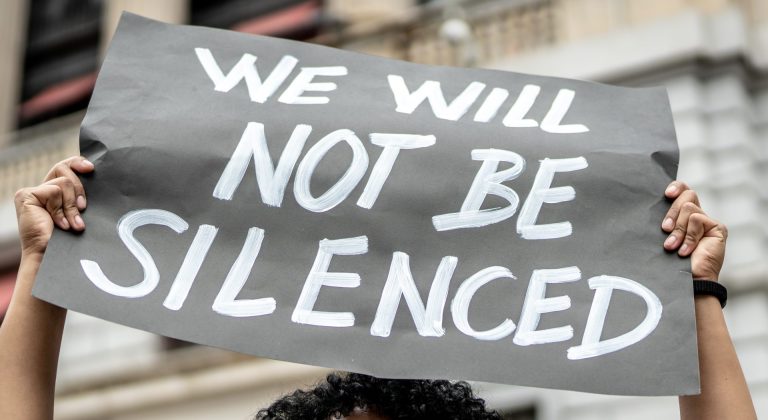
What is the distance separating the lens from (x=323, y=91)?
2928 millimetres

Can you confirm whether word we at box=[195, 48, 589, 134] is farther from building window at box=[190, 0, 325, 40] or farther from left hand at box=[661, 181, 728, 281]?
building window at box=[190, 0, 325, 40]

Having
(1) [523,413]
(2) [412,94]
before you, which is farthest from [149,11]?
(2) [412,94]

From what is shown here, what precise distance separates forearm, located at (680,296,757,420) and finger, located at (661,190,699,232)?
0.50ft

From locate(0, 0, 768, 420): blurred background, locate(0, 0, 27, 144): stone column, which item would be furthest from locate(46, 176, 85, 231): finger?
locate(0, 0, 27, 144): stone column

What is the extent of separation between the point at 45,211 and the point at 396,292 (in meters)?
0.64

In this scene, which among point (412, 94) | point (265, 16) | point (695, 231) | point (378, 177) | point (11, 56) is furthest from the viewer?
point (11, 56)

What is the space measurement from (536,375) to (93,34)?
12.7m

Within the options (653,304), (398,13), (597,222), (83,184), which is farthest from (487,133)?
(398,13)

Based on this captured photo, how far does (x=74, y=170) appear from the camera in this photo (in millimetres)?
2689

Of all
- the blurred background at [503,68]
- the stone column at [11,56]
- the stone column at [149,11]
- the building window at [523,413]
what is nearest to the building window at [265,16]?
the blurred background at [503,68]

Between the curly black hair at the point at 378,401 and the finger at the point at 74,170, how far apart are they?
0.53 m

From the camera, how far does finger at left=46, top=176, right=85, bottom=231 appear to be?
2.60 meters

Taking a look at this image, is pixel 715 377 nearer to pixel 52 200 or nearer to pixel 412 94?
pixel 412 94

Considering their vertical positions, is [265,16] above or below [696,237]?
above
